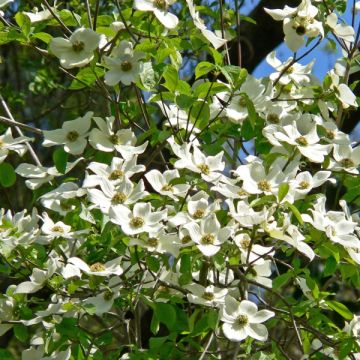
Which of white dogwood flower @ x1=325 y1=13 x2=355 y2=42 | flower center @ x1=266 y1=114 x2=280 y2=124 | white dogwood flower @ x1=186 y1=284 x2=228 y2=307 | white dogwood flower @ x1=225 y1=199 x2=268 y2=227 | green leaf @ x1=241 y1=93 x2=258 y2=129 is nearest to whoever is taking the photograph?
white dogwood flower @ x1=225 y1=199 x2=268 y2=227

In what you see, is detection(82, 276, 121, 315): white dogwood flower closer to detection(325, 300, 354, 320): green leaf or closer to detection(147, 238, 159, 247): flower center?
detection(147, 238, 159, 247): flower center

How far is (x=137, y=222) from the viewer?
1.33 m

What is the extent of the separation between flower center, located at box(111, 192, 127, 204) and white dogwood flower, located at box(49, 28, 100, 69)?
249mm

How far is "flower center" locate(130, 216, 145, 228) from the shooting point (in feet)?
4.37

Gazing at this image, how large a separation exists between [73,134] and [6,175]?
161mm

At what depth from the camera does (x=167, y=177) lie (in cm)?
146

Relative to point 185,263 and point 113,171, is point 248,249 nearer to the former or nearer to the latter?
point 185,263

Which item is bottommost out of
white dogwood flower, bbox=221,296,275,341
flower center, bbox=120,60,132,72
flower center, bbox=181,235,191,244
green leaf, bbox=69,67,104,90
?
white dogwood flower, bbox=221,296,275,341

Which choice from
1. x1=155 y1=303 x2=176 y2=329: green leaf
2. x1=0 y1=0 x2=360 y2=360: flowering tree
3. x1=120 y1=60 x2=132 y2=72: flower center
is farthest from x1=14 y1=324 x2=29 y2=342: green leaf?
x1=120 y1=60 x2=132 y2=72: flower center

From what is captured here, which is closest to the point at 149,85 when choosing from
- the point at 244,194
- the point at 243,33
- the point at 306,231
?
the point at 244,194

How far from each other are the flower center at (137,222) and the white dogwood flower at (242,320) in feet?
0.64

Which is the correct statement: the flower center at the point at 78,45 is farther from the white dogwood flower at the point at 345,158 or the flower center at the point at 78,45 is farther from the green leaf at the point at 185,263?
the white dogwood flower at the point at 345,158

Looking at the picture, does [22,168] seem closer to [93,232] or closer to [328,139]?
[93,232]

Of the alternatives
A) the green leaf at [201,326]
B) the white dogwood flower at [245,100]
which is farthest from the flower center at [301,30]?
the green leaf at [201,326]
